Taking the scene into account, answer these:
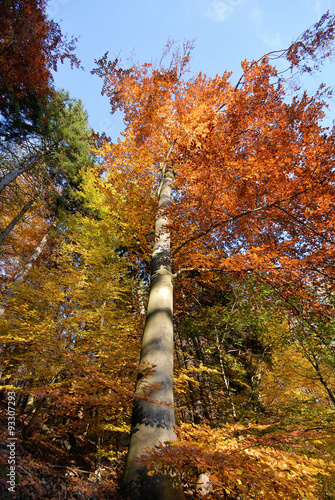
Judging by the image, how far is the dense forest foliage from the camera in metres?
2.29

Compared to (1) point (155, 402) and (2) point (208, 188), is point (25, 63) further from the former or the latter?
(1) point (155, 402)

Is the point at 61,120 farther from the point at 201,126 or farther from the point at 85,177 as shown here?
the point at 201,126

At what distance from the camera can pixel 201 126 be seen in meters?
7.60

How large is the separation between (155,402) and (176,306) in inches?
218

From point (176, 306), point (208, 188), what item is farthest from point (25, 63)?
point (176, 306)

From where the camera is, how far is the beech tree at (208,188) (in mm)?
3070

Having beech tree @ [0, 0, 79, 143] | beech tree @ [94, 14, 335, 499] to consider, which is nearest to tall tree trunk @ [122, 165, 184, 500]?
beech tree @ [94, 14, 335, 499]

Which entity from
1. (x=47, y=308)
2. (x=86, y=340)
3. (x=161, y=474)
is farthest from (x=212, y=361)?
(x=161, y=474)

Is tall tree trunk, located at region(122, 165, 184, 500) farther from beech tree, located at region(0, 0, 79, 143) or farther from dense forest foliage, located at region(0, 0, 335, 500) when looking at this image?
beech tree, located at region(0, 0, 79, 143)

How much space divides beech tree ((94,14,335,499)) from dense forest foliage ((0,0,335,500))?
4cm

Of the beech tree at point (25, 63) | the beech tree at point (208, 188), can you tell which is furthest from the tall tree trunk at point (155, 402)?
the beech tree at point (25, 63)

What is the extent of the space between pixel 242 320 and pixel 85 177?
33.5 ft

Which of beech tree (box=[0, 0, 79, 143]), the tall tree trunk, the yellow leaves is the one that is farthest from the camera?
beech tree (box=[0, 0, 79, 143])

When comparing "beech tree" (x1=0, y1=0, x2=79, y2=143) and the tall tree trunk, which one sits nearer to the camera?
the tall tree trunk
